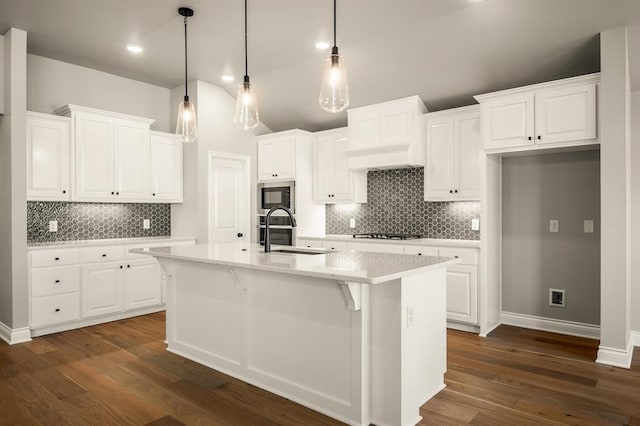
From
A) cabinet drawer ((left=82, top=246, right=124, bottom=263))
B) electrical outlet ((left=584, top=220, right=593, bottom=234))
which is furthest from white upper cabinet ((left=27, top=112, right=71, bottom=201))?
electrical outlet ((left=584, top=220, right=593, bottom=234))

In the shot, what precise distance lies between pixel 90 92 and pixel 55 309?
8.25ft

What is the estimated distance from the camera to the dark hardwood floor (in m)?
2.48

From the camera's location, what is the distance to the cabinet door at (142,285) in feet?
15.6

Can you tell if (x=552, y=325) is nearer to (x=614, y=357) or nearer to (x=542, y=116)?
(x=614, y=357)

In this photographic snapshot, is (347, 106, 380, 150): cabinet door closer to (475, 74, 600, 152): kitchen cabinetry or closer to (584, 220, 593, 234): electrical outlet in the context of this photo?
(475, 74, 600, 152): kitchen cabinetry

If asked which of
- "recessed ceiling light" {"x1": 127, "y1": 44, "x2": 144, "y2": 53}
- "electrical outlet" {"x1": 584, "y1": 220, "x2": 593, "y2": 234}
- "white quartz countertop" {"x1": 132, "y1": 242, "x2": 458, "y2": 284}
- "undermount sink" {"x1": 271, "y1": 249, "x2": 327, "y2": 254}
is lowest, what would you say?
"undermount sink" {"x1": 271, "y1": 249, "x2": 327, "y2": 254}

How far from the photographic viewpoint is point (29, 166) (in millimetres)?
4156

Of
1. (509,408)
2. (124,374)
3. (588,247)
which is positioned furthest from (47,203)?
(588,247)

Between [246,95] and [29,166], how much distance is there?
2754mm

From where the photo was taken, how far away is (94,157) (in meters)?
4.64

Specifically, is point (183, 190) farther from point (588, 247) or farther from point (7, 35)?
point (588, 247)

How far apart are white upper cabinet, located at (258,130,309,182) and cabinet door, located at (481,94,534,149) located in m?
2.47

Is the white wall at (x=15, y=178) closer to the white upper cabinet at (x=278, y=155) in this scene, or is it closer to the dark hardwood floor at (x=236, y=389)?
the dark hardwood floor at (x=236, y=389)

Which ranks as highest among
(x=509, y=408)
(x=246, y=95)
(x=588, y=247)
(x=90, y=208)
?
(x=246, y=95)
